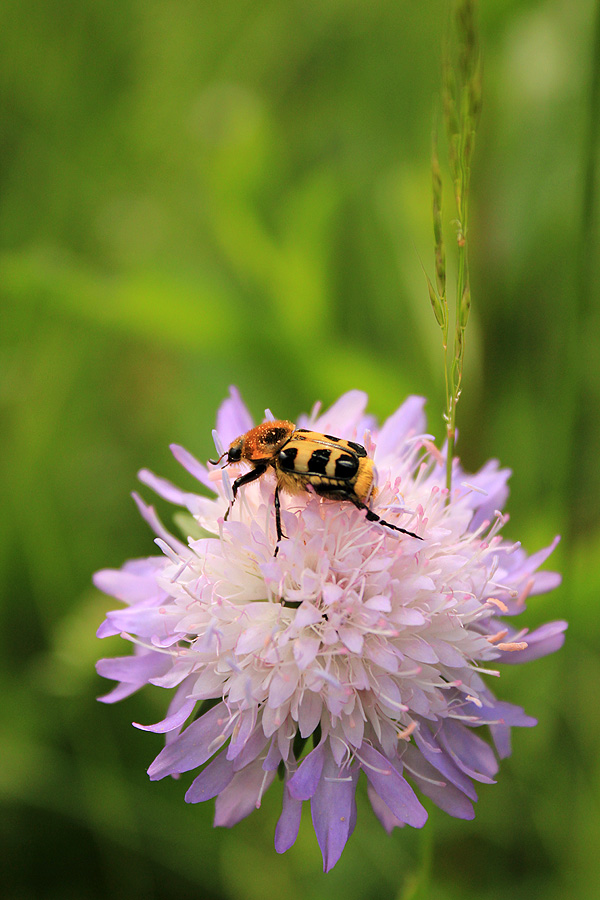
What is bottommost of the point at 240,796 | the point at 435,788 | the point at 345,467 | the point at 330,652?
the point at 240,796

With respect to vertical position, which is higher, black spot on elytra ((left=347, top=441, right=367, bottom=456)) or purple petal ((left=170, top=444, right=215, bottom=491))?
black spot on elytra ((left=347, top=441, right=367, bottom=456))

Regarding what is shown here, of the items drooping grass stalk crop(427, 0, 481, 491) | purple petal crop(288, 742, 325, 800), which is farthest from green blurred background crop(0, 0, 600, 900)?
drooping grass stalk crop(427, 0, 481, 491)

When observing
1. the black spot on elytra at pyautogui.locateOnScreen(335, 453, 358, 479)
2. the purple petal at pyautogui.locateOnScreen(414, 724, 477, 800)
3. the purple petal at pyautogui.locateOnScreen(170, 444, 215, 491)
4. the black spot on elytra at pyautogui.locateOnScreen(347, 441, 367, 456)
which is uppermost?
the black spot on elytra at pyautogui.locateOnScreen(347, 441, 367, 456)

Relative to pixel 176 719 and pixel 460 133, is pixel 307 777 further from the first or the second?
pixel 460 133

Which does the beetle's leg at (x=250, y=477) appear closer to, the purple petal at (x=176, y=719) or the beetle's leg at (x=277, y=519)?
the beetle's leg at (x=277, y=519)

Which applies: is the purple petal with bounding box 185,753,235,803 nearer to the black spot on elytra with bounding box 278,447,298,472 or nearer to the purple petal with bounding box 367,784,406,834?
the purple petal with bounding box 367,784,406,834

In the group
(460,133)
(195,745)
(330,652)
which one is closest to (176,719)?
(195,745)

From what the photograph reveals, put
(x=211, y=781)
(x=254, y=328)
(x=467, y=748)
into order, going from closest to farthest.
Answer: (x=211, y=781)
(x=467, y=748)
(x=254, y=328)

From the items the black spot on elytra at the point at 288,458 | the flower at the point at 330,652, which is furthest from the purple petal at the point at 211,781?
the black spot on elytra at the point at 288,458
